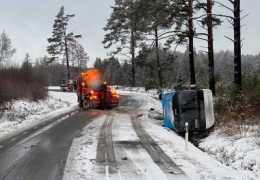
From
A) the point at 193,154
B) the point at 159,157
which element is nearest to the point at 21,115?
the point at 159,157

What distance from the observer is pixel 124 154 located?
941 cm

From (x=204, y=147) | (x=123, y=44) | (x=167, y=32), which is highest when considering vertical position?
(x=123, y=44)

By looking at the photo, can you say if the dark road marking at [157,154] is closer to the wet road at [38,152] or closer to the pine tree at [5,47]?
the wet road at [38,152]

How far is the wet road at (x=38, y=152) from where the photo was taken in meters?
7.67

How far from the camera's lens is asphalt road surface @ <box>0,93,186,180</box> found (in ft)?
25.1

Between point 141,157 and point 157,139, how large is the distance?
9.14ft

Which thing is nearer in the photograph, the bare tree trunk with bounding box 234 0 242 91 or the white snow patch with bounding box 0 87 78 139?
the bare tree trunk with bounding box 234 0 242 91

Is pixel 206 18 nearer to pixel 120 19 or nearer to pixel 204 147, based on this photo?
pixel 204 147

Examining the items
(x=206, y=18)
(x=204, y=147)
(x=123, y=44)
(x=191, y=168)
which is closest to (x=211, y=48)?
(x=206, y=18)

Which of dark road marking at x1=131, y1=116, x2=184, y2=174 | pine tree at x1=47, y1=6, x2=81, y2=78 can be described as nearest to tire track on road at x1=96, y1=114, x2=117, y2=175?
dark road marking at x1=131, y1=116, x2=184, y2=174

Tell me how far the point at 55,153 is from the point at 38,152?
2.06 feet

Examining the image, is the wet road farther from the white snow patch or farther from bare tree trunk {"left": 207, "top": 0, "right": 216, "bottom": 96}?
bare tree trunk {"left": 207, "top": 0, "right": 216, "bottom": 96}

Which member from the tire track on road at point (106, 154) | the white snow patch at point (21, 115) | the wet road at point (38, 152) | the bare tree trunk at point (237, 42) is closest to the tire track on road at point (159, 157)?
the tire track on road at point (106, 154)

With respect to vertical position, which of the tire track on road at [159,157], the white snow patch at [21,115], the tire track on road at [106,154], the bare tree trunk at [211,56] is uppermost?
the bare tree trunk at [211,56]
